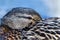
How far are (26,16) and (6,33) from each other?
12cm

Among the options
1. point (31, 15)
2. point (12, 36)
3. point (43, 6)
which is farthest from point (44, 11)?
point (12, 36)

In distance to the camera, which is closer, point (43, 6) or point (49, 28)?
A: point (49, 28)

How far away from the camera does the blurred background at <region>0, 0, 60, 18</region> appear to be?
0.71 metres

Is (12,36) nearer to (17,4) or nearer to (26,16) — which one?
(26,16)

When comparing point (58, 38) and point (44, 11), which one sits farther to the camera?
point (44, 11)

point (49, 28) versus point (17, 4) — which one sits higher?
point (17, 4)

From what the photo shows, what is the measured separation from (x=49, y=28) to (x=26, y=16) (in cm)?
12

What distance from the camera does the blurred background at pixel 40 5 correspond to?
71cm

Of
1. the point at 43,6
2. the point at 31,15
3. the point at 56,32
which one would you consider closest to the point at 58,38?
the point at 56,32

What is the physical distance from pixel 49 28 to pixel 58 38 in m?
0.06

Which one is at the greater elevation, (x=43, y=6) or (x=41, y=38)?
(x=43, y=6)

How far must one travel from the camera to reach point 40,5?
73 cm

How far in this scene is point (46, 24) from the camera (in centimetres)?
55

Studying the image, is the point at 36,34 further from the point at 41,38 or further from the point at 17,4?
the point at 17,4
